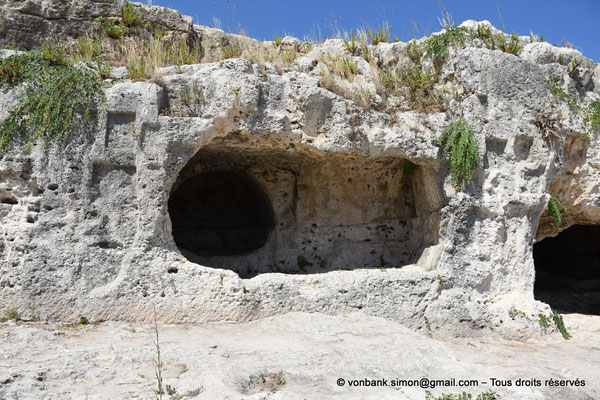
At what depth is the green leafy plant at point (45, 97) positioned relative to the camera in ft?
20.9

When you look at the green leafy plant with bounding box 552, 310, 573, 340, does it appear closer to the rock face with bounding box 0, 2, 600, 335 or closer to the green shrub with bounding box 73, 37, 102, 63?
the rock face with bounding box 0, 2, 600, 335

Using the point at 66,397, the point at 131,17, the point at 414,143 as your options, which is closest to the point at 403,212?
the point at 414,143

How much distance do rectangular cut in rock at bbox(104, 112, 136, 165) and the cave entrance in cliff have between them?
8146 millimetres

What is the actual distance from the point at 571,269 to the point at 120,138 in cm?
964

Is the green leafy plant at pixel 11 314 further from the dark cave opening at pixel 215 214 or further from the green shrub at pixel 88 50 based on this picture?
the dark cave opening at pixel 215 214

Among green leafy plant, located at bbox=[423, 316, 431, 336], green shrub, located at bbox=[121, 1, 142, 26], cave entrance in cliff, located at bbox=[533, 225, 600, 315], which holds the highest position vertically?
green shrub, located at bbox=[121, 1, 142, 26]

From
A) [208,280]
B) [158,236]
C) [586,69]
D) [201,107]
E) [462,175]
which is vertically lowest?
[208,280]

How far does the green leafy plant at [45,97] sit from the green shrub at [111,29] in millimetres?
1588

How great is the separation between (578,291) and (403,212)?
509 cm

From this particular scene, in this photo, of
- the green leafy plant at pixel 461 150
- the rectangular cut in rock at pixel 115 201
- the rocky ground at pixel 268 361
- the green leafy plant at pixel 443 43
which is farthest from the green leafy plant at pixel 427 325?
the rectangular cut in rock at pixel 115 201

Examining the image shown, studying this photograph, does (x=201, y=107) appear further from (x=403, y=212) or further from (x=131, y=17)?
(x=403, y=212)

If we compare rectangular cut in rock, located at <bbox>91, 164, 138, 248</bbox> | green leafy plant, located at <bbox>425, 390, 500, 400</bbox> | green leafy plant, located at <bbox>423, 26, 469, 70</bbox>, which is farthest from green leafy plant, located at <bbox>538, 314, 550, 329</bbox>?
rectangular cut in rock, located at <bbox>91, 164, 138, 248</bbox>

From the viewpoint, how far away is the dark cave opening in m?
9.80

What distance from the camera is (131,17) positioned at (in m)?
8.30
